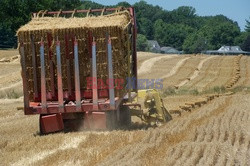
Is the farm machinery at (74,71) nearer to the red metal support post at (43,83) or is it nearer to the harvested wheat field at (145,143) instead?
the red metal support post at (43,83)

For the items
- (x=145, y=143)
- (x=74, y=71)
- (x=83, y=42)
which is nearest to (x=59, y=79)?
(x=74, y=71)

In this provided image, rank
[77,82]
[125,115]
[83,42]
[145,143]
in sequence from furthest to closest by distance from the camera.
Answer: [125,115]
[83,42]
[77,82]
[145,143]

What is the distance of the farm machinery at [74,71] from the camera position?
12.8m

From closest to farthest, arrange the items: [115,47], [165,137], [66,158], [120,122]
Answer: [66,158] < [165,137] < [115,47] < [120,122]

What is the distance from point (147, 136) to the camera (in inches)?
441

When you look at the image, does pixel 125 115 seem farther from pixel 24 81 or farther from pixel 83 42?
pixel 24 81

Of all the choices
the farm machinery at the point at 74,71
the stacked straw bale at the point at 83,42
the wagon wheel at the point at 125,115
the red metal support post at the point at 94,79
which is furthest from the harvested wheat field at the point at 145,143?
the stacked straw bale at the point at 83,42

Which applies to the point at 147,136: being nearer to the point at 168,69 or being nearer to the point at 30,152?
the point at 30,152

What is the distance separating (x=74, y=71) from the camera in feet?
43.0

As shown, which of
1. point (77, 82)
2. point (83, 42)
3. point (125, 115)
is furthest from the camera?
point (125, 115)

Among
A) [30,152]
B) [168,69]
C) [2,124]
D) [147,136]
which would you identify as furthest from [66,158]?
[168,69]

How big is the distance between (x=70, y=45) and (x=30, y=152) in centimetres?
373

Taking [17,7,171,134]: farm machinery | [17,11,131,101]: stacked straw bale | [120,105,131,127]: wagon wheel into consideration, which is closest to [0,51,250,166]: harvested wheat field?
[17,7,171,134]: farm machinery

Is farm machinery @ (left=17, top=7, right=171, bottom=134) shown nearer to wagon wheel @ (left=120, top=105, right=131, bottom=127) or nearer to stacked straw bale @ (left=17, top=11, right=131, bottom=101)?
stacked straw bale @ (left=17, top=11, right=131, bottom=101)
